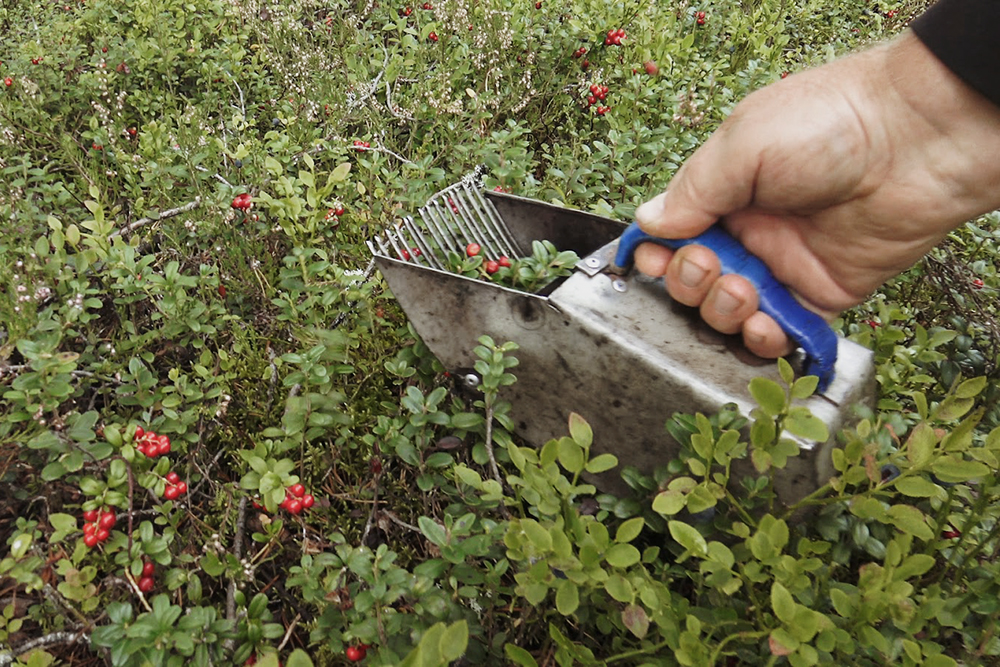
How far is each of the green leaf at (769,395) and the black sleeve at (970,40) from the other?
42.9 inches

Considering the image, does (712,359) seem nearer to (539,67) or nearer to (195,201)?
(195,201)

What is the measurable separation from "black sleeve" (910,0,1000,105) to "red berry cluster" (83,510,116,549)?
2.31m

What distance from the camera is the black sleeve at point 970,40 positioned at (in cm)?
161

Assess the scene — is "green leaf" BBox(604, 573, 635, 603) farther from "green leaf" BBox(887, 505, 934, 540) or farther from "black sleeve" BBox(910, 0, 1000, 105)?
"black sleeve" BBox(910, 0, 1000, 105)

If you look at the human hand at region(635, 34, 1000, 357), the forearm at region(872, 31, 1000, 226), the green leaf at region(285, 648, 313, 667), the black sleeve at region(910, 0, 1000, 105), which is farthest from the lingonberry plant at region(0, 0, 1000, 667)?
the black sleeve at region(910, 0, 1000, 105)

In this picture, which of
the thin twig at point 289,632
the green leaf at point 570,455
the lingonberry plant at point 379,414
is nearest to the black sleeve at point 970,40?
the lingonberry plant at point 379,414

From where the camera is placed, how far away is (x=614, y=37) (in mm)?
3557

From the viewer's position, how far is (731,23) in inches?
157

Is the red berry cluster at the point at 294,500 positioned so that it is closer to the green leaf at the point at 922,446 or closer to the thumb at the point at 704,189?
the thumb at the point at 704,189

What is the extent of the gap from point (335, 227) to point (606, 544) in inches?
74.3

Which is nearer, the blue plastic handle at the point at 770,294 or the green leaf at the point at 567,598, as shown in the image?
the green leaf at the point at 567,598

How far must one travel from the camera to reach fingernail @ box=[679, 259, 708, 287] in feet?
5.65

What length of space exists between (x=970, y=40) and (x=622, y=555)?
1.50m

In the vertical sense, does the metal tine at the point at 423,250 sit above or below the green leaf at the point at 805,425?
below
